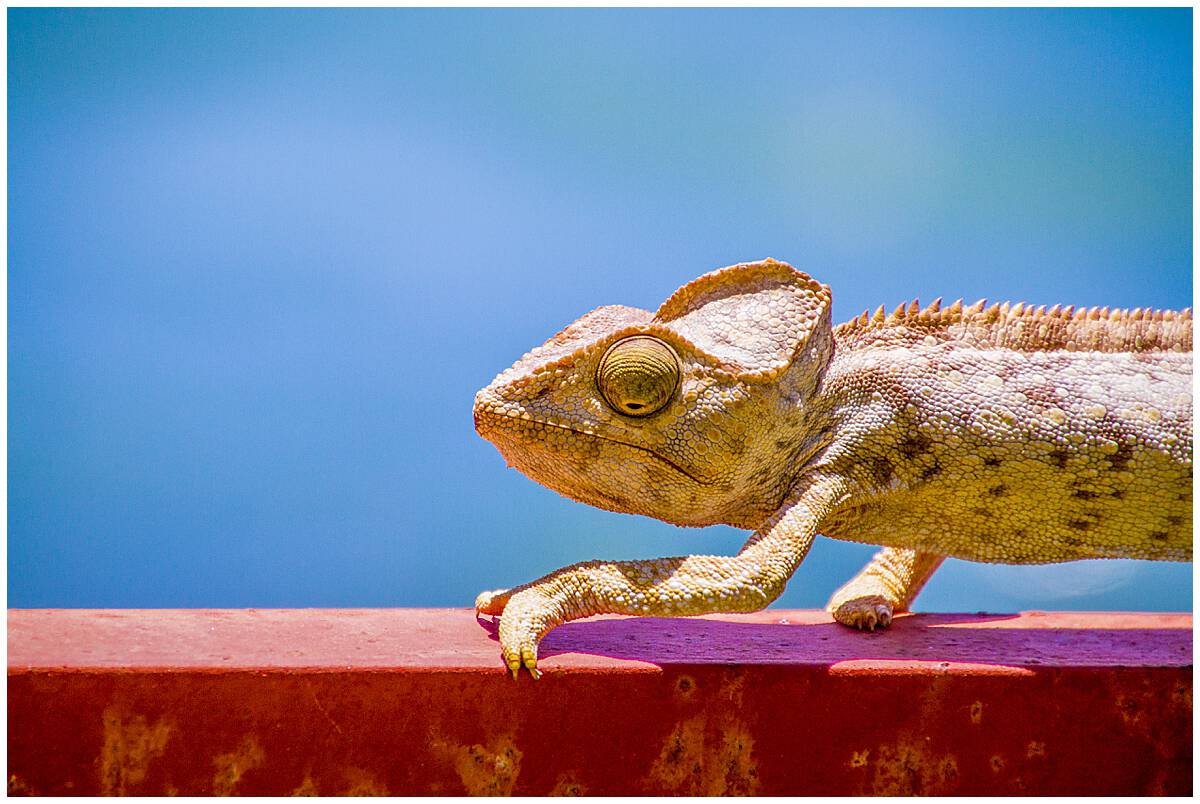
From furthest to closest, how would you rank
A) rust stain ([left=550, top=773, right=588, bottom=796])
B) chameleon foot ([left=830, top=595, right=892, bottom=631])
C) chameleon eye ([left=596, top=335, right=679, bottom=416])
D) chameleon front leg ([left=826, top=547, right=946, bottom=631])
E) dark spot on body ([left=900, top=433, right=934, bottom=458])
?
1. chameleon front leg ([left=826, top=547, right=946, bottom=631])
2. chameleon foot ([left=830, top=595, right=892, bottom=631])
3. dark spot on body ([left=900, top=433, right=934, bottom=458])
4. chameleon eye ([left=596, top=335, right=679, bottom=416])
5. rust stain ([left=550, top=773, right=588, bottom=796])

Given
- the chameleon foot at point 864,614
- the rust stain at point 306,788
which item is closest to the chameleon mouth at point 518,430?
the chameleon foot at point 864,614

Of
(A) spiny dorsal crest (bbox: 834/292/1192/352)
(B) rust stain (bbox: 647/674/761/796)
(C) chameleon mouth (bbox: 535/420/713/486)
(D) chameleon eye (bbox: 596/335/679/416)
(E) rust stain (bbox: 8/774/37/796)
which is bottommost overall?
(E) rust stain (bbox: 8/774/37/796)

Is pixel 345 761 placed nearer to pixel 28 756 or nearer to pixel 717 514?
pixel 28 756

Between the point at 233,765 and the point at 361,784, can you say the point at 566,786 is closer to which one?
the point at 361,784

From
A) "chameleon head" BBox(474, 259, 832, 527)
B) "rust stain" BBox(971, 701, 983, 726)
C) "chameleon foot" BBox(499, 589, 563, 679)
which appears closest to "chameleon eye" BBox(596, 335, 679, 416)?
"chameleon head" BBox(474, 259, 832, 527)

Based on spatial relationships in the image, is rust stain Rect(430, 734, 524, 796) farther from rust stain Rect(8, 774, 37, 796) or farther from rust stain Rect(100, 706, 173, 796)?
rust stain Rect(8, 774, 37, 796)

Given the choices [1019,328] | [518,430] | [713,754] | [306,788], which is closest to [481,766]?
[306,788]
